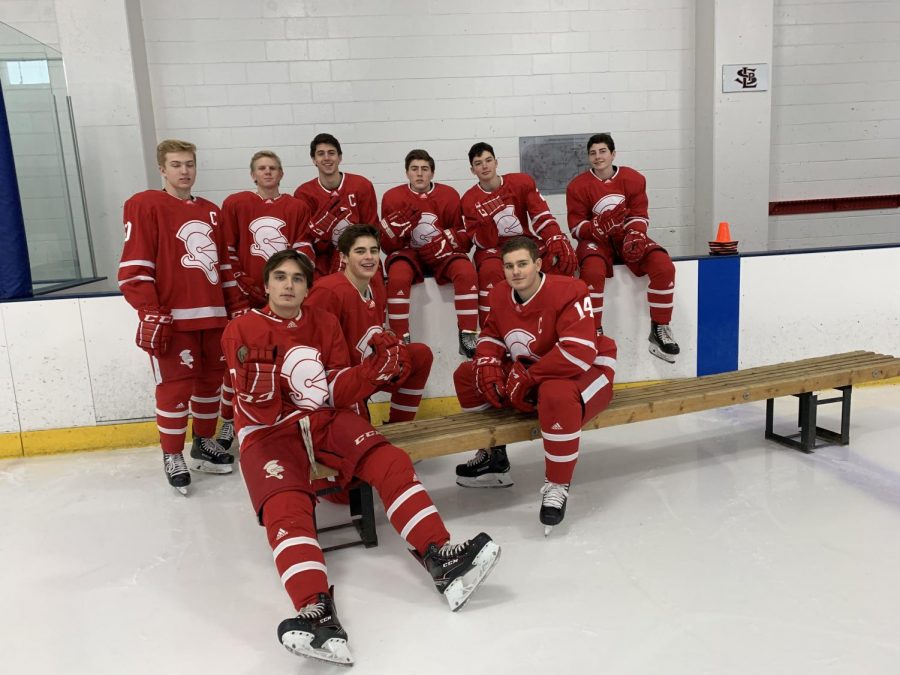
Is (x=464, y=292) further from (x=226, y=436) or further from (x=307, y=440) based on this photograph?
(x=307, y=440)

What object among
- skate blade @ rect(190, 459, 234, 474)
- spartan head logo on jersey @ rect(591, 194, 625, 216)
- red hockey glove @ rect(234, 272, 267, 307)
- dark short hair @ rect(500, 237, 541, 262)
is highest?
spartan head logo on jersey @ rect(591, 194, 625, 216)

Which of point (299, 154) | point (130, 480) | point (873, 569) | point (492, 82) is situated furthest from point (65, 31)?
point (873, 569)

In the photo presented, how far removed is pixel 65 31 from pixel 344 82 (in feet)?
6.55

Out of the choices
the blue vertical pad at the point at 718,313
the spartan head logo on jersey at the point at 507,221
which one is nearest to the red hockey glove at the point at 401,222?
the spartan head logo on jersey at the point at 507,221

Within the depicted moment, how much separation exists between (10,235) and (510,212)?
2676 mm

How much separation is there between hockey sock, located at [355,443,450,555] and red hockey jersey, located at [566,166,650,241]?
2.31 metres

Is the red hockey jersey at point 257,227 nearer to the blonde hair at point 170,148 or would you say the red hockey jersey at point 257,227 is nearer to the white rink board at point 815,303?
the blonde hair at point 170,148

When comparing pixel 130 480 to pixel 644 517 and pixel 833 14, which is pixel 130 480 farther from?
pixel 833 14

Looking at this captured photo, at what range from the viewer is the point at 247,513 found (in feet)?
9.23

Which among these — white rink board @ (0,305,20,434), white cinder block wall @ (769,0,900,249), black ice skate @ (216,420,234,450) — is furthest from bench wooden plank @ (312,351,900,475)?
white cinder block wall @ (769,0,900,249)

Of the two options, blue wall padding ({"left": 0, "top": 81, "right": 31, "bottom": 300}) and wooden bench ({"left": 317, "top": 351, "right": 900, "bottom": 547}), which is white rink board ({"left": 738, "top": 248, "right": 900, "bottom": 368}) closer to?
wooden bench ({"left": 317, "top": 351, "right": 900, "bottom": 547})

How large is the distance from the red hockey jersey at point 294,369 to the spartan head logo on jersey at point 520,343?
0.63m

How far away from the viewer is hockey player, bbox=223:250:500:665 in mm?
1966

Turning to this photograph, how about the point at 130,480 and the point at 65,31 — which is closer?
the point at 130,480
